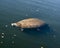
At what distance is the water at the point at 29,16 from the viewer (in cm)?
1184

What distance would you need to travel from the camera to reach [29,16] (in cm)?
1516

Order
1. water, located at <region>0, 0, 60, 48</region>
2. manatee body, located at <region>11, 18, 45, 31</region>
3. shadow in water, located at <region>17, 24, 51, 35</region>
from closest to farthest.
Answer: water, located at <region>0, 0, 60, 48</region>
shadow in water, located at <region>17, 24, 51, 35</region>
manatee body, located at <region>11, 18, 45, 31</region>

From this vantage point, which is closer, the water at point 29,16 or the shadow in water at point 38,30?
the water at point 29,16

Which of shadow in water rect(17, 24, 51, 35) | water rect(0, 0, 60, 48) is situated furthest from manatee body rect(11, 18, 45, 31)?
water rect(0, 0, 60, 48)

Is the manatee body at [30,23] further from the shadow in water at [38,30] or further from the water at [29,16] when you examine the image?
the water at [29,16]

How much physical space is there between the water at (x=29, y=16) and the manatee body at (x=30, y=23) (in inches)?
20.4

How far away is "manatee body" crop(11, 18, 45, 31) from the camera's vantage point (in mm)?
13445

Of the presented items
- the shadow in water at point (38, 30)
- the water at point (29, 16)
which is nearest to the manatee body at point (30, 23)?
the shadow in water at point (38, 30)

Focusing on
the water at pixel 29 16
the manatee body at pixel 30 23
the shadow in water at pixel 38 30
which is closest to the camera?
the water at pixel 29 16

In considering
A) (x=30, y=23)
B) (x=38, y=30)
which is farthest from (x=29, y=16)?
(x=38, y=30)

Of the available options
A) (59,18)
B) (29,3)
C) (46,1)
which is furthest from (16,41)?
(46,1)

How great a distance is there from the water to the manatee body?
0.52 meters

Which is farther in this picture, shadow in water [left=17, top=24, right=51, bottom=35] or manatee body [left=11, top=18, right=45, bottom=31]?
manatee body [left=11, top=18, right=45, bottom=31]

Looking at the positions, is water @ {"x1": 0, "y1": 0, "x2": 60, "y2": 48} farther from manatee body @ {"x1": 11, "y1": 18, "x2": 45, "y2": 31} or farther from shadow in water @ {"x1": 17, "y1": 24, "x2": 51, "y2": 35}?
manatee body @ {"x1": 11, "y1": 18, "x2": 45, "y2": 31}
